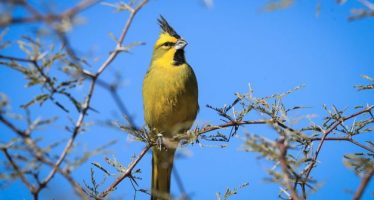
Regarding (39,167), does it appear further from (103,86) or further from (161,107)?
(161,107)

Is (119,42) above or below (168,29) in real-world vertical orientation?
below

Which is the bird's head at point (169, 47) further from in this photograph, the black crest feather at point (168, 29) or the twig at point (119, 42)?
the twig at point (119, 42)

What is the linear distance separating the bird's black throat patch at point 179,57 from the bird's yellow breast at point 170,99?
22 cm

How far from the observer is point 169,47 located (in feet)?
16.1

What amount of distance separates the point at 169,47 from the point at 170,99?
85 cm

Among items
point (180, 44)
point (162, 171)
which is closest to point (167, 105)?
point (162, 171)

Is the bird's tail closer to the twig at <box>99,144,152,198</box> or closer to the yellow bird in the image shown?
the yellow bird

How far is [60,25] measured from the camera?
3.88 feet

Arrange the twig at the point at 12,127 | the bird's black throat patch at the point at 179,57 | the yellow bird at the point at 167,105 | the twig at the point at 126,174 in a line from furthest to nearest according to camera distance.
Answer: the bird's black throat patch at the point at 179,57
the yellow bird at the point at 167,105
the twig at the point at 126,174
the twig at the point at 12,127

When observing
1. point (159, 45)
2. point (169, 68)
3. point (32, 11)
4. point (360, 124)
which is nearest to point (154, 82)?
point (169, 68)

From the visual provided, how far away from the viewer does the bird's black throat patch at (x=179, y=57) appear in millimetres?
4762

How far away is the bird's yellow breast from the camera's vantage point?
14.1 feet

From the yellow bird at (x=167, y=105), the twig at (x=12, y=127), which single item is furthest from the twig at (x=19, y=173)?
the yellow bird at (x=167, y=105)

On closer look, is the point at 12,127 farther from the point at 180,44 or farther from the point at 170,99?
the point at 180,44
